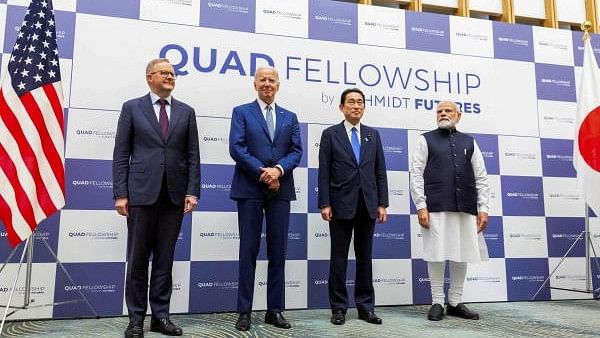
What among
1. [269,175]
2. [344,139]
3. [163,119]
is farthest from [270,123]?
[163,119]

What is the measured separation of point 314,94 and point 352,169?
89 cm

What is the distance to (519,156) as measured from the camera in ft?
11.8

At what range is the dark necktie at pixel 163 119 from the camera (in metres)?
2.25

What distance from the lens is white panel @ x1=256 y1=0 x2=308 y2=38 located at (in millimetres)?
3275

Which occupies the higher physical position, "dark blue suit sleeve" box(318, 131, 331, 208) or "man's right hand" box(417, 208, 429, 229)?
"dark blue suit sleeve" box(318, 131, 331, 208)

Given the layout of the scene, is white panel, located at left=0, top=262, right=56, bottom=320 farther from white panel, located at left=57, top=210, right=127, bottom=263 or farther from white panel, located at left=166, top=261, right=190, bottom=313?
white panel, located at left=166, top=261, right=190, bottom=313

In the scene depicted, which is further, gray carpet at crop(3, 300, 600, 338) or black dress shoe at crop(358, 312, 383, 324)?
black dress shoe at crop(358, 312, 383, 324)

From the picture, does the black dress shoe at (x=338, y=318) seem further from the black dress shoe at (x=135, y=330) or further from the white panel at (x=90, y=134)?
the white panel at (x=90, y=134)

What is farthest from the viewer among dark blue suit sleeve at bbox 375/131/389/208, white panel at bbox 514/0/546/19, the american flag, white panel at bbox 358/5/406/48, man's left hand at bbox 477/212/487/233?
white panel at bbox 514/0/546/19

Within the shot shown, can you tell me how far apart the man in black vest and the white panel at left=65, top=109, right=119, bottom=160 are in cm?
198

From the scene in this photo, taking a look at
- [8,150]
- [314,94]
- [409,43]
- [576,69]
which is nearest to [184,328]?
[8,150]

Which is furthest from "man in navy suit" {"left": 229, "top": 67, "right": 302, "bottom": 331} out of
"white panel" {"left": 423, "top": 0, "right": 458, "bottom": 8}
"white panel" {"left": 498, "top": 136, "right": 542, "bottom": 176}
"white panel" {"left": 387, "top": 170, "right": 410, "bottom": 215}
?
"white panel" {"left": 423, "top": 0, "right": 458, "bottom": 8}

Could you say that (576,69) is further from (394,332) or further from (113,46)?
(113,46)

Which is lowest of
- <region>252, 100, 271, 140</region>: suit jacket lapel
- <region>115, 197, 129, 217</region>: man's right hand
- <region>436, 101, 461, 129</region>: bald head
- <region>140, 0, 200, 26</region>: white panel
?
<region>115, 197, 129, 217</region>: man's right hand
